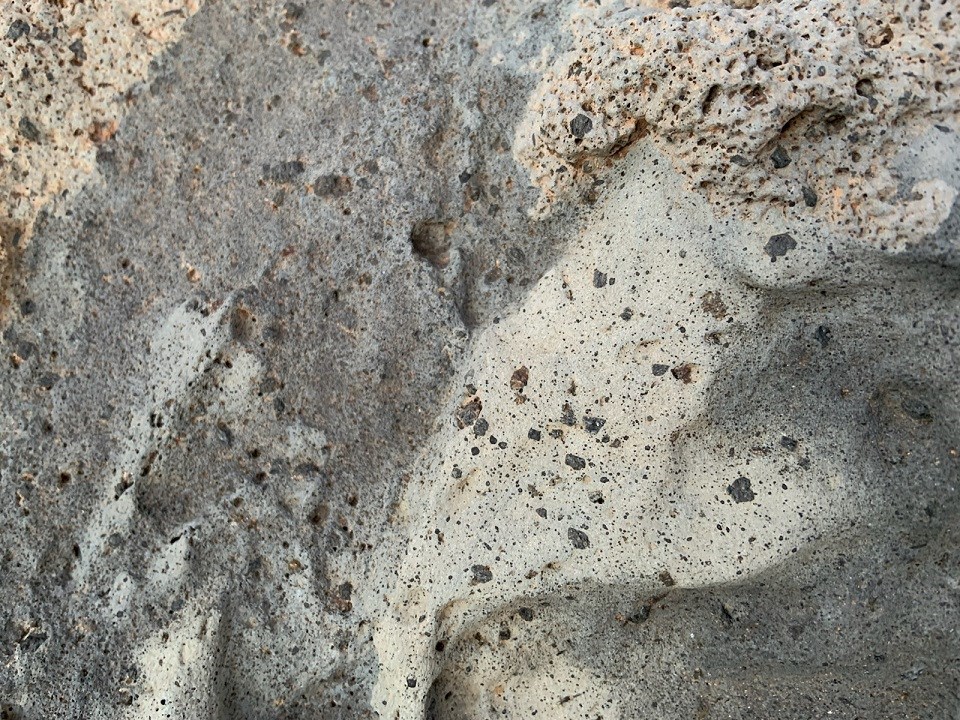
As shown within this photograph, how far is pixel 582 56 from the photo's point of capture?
1078mm

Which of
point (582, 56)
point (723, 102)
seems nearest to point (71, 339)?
point (582, 56)

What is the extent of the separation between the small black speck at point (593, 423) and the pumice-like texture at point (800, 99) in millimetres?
285

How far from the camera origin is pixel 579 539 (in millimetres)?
1110

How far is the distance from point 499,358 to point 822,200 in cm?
42

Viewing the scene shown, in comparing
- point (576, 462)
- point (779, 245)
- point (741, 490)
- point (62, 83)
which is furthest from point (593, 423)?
point (62, 83)

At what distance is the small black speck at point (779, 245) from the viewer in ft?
3.34

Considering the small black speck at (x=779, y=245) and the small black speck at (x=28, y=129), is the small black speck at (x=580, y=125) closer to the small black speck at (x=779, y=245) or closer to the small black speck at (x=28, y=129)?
the small black speck at (x=779, y=245)

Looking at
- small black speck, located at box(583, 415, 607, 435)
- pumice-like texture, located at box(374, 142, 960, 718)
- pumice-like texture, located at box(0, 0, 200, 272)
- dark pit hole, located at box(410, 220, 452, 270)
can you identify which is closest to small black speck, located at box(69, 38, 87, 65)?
pumice-like texture, located at box(0, 0, 200, 272)

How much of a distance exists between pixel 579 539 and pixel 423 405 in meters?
0.26

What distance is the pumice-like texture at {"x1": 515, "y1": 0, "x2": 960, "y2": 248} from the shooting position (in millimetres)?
969

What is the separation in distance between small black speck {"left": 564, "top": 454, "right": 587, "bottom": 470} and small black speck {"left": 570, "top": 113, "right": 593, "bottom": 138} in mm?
386

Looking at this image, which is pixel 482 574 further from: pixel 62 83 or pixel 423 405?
pixel 62 83

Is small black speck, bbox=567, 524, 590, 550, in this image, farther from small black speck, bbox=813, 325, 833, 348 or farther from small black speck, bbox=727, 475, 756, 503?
small black speck, bbox=813, 325, 833, 348

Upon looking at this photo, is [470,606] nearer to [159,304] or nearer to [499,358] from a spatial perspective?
[499,358]
